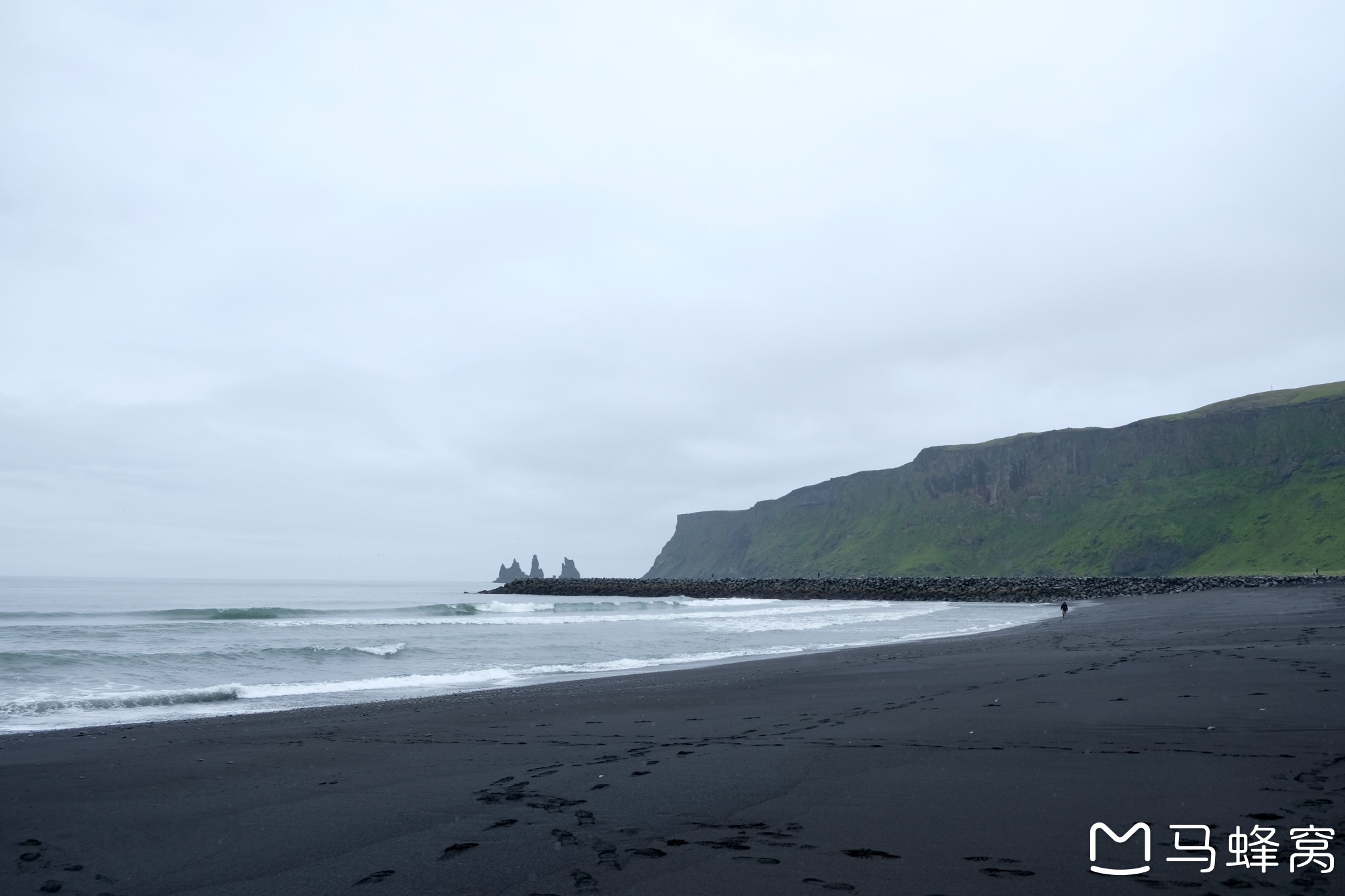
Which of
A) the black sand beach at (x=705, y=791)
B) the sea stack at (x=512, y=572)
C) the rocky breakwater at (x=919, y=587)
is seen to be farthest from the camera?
the sea stack at (x=512, y=572)

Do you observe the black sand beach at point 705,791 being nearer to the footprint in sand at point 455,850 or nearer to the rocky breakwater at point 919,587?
the footprint in sand at point 455,850

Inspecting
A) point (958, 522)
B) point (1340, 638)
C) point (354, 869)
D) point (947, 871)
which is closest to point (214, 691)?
point (354, 869)

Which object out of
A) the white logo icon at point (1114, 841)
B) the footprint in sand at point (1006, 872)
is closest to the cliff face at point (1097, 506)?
the white logo icon at point (1114, 841)

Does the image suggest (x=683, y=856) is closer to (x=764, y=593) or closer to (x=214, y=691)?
(x=214, y=691)

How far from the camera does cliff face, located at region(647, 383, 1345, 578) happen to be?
10031 cm

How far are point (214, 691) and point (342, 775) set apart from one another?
912 cm

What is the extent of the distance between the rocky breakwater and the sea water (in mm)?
19549

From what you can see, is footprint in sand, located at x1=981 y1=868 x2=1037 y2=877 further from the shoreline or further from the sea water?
the sea water

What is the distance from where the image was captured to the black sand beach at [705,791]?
4.38 m

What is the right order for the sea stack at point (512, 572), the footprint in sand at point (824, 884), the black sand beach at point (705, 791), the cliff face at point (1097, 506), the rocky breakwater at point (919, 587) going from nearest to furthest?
the footprint in sand at point (824, 884), the black sand beach at point (705, 791), the rocky breakwater at point (919, 587), the cliff face at point (1097, 506), the sea stack at point (512, 572)

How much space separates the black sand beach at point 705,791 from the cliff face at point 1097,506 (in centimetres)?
9513

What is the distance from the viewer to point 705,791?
626cm

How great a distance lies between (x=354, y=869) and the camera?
4.71 meters

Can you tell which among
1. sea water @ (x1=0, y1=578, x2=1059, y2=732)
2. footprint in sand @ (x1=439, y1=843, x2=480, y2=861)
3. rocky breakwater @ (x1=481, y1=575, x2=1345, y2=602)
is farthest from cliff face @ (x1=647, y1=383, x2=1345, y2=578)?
footprint in sand @ (x1=439, y1=843, x2=480, y2=861)
